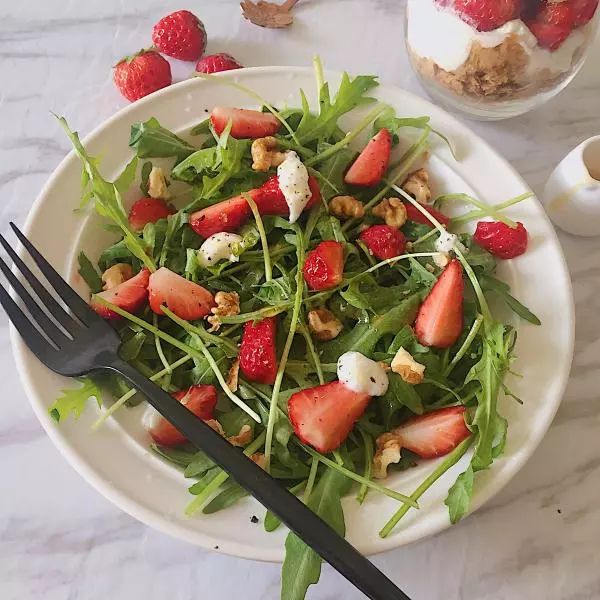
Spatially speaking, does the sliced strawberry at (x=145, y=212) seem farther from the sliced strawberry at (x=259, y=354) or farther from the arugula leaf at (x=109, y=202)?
the sliced strawberry at (x=259, y=354)

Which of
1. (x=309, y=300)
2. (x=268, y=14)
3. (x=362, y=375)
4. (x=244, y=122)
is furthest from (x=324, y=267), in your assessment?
(x=268, y=14)

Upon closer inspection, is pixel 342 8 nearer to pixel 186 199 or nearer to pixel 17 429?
pixel 186 199

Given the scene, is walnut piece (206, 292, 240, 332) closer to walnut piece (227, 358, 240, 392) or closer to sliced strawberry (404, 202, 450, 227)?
walnut piece (227, 358, 240, 392)

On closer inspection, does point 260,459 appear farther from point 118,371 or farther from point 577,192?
point 577,192

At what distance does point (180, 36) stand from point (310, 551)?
0.88m

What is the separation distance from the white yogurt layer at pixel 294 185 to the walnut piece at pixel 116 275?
0.24m

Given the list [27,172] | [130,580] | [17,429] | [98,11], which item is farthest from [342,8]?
[130,580]

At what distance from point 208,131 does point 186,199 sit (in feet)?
0.35

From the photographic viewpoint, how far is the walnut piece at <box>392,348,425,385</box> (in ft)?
3.02

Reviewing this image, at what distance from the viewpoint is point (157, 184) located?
41.9 inches

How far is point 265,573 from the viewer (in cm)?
Result: 99

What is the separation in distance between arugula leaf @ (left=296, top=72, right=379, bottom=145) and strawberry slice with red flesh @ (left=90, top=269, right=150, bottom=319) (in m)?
0.31

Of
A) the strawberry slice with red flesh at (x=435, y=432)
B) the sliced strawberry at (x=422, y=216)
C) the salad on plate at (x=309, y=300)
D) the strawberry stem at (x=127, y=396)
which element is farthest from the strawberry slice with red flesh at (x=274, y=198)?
the strawberry slice with red flesh at (x=435, y=432)

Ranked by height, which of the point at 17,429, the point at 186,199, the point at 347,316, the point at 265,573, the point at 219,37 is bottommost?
the point at 265,573
